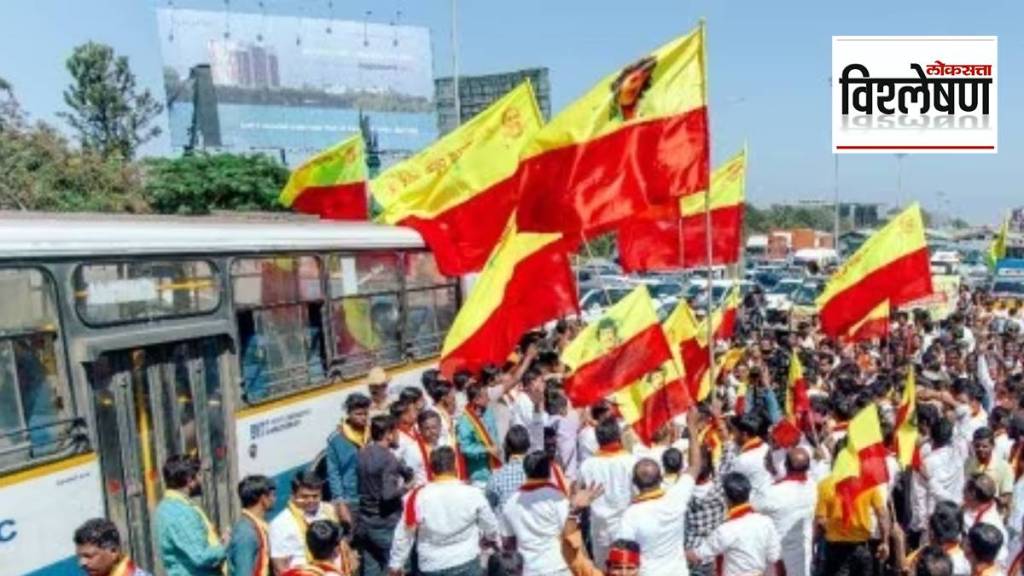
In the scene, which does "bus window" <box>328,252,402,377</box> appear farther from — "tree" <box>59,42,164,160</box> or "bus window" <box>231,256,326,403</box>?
"tree" <box>59,42,164,160</box>

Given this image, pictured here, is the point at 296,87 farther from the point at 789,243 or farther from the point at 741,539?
the point at 741,539

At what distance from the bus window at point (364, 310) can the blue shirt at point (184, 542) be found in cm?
360

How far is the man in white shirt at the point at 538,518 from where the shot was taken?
5594mm

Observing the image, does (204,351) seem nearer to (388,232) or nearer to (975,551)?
(388,232)

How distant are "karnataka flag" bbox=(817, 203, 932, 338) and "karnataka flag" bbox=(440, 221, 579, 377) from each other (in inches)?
155

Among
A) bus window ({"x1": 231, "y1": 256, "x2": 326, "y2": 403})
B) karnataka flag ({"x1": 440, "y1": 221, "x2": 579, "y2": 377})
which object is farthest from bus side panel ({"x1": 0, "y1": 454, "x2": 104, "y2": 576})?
karnataka flag ({"x1": 440, "y1": 221, "x2": 579, "y2": 377})

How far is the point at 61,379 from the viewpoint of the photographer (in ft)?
20.0

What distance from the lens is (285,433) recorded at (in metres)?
→ 8.19

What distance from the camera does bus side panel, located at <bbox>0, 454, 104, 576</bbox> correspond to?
221 inches

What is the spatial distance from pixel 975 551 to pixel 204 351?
5093 millimetres

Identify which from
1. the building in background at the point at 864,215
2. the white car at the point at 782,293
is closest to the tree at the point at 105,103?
the white car at the point at 782,293

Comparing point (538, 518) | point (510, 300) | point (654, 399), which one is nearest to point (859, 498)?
point (654, 399)

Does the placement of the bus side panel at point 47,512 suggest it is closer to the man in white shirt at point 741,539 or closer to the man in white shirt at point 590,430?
the man in white shirt at point 590,430

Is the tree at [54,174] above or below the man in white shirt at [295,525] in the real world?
above
